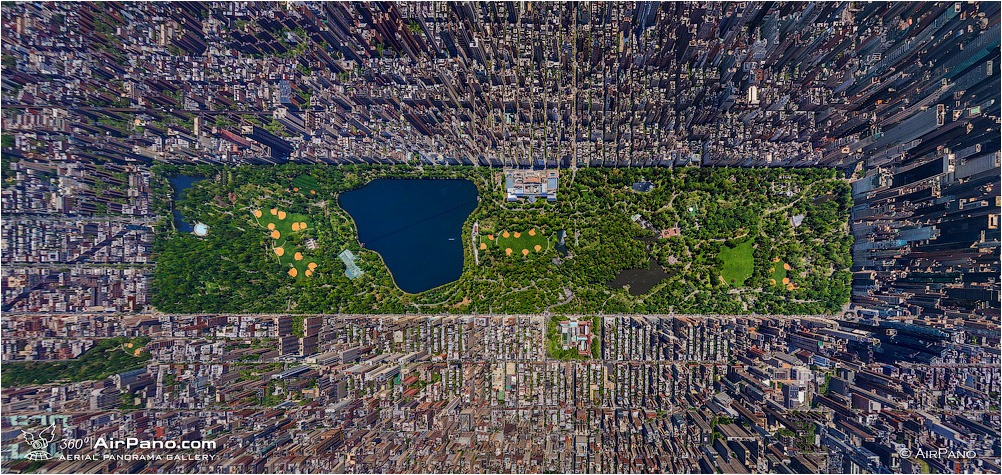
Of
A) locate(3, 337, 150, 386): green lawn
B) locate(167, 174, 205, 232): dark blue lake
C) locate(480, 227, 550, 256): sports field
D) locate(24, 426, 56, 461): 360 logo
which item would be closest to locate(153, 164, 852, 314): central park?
locate(480, 227, 550, 256): sports field

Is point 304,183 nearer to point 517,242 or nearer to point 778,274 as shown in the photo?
point 517,242

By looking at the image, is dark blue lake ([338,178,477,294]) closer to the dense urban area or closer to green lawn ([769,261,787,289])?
the dense urban area

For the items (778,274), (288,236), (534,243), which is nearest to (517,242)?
(534,243)

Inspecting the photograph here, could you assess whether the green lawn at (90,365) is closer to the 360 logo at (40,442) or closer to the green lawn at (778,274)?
the 360 logo at (40,442)

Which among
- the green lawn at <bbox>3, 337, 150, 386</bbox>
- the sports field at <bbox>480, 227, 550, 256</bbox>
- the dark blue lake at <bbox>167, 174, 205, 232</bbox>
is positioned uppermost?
the dark blue lake at <bbox>167, 174, 205, 232</bbox>

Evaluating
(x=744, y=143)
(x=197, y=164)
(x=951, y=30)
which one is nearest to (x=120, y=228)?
(x=197, y=164)

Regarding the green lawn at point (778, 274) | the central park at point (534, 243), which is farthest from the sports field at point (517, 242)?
the green lawn at point (778, 274)
